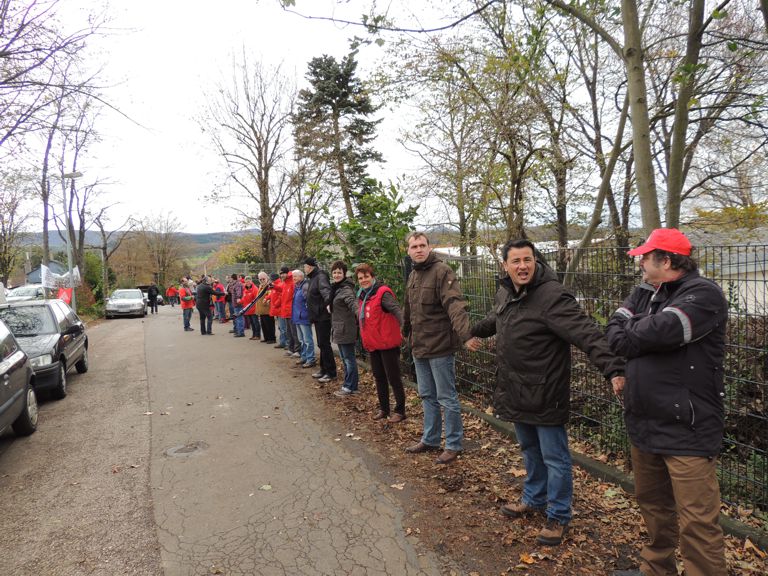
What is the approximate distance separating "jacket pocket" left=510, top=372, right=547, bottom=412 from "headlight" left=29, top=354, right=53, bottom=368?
7199mm

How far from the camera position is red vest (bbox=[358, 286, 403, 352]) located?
5.49 meters

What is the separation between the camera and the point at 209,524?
367 centimetres

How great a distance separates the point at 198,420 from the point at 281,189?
21.1 m

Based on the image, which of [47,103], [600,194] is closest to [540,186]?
[600,194]

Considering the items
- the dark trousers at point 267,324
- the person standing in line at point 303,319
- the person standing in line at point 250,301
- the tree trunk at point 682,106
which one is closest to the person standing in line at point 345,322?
Result: the person standing in line at point 303,319

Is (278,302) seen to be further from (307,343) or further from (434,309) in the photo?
(434,309)

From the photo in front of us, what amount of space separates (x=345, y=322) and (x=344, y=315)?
107mm

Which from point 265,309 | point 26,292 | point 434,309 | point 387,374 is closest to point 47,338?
point 265,309

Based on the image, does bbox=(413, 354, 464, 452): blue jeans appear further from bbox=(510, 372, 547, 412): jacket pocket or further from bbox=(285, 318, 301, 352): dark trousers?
bbox=(285, 318, 301, 352): dark trousers

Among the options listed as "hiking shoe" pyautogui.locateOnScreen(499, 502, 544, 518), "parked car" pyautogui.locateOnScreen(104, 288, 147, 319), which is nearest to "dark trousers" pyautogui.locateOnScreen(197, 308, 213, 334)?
"parked car" pyautogui.locateOnScreen(104, 288, 147, 319)

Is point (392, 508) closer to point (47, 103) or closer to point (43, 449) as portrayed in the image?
point (43, 449)

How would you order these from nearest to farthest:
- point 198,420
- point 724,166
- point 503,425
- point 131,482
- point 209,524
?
point 209,524
point 131,482
point 503,425
point 198,420
point 724,166

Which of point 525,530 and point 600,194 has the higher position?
point 600,194

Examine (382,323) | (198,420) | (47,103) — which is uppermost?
(47,103)
